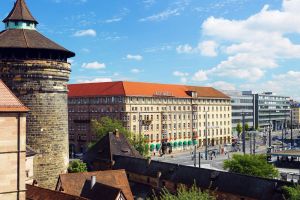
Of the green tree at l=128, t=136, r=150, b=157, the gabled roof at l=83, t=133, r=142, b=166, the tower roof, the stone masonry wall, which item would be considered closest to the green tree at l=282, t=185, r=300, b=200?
the stone masonry wall

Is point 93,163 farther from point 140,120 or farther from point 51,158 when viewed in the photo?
point 140,120

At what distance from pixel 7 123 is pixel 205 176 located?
18.9m

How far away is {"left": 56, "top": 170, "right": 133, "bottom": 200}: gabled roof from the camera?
124 ft

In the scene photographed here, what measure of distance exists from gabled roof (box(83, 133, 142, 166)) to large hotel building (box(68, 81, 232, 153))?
35.7m

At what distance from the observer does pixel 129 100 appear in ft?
309

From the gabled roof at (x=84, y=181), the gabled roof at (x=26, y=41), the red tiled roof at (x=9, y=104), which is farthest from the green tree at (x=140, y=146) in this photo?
the red tiled roof at (x=9, y=104)

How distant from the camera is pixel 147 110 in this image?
9981 cm

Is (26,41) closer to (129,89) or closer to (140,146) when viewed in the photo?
(140,146)

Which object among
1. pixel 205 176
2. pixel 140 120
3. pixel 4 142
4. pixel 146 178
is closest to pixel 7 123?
pixel 4 142

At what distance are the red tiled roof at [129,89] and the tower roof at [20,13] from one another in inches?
1998

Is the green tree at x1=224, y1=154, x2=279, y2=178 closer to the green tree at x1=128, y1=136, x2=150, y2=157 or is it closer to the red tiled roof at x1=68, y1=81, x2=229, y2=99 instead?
the green tree at x1=128, y1=136, x2=150, y2=157

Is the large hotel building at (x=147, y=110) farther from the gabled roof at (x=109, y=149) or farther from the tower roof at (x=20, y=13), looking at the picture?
the tower roof at (x=20, y=13)

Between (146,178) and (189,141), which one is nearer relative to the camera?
(146,178)

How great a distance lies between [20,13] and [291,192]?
99.7 ft
